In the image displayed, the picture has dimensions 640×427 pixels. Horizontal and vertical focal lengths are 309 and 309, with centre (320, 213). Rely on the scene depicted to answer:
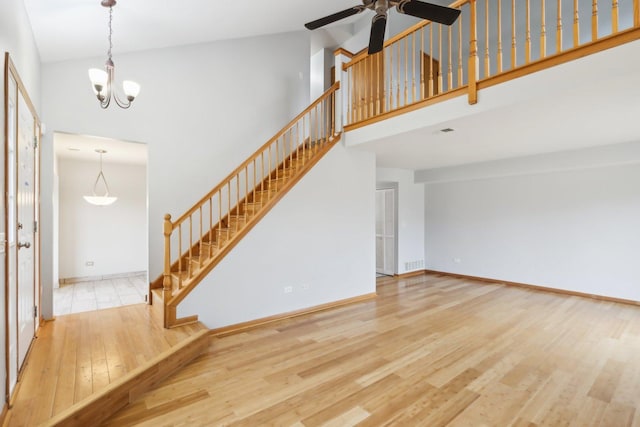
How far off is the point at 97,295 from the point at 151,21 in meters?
4.07

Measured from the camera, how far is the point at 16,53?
2.35m

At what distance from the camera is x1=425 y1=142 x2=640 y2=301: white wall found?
4848 millimetres

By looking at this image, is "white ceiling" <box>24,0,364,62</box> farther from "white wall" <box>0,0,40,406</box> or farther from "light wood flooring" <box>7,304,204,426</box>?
"light wood flooring" <box>7,304,204,426</box>

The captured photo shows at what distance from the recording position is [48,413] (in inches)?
75.0

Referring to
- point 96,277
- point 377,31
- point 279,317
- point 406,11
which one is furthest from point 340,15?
point 96,277

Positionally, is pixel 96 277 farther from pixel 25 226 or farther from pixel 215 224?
pixel 25 226

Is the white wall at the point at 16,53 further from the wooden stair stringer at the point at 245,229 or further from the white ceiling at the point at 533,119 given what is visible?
the white ceiling at the point at 533,119

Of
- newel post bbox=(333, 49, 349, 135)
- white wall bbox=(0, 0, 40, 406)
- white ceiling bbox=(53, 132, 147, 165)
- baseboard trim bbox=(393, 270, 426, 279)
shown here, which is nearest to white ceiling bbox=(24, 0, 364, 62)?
white wall bbox=(0, 0, 40, 406)

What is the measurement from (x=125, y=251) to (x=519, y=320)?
713cm

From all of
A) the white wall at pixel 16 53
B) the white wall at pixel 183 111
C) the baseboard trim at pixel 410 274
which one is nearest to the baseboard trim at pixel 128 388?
the white wall at pixel 16 53

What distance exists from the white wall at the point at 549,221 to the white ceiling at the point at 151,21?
438 centimetres

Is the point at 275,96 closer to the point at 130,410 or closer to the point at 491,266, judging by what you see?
the point at 130,410

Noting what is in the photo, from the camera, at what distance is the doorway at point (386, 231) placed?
692cm

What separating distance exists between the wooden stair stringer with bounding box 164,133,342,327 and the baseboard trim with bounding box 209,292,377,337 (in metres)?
0.43
